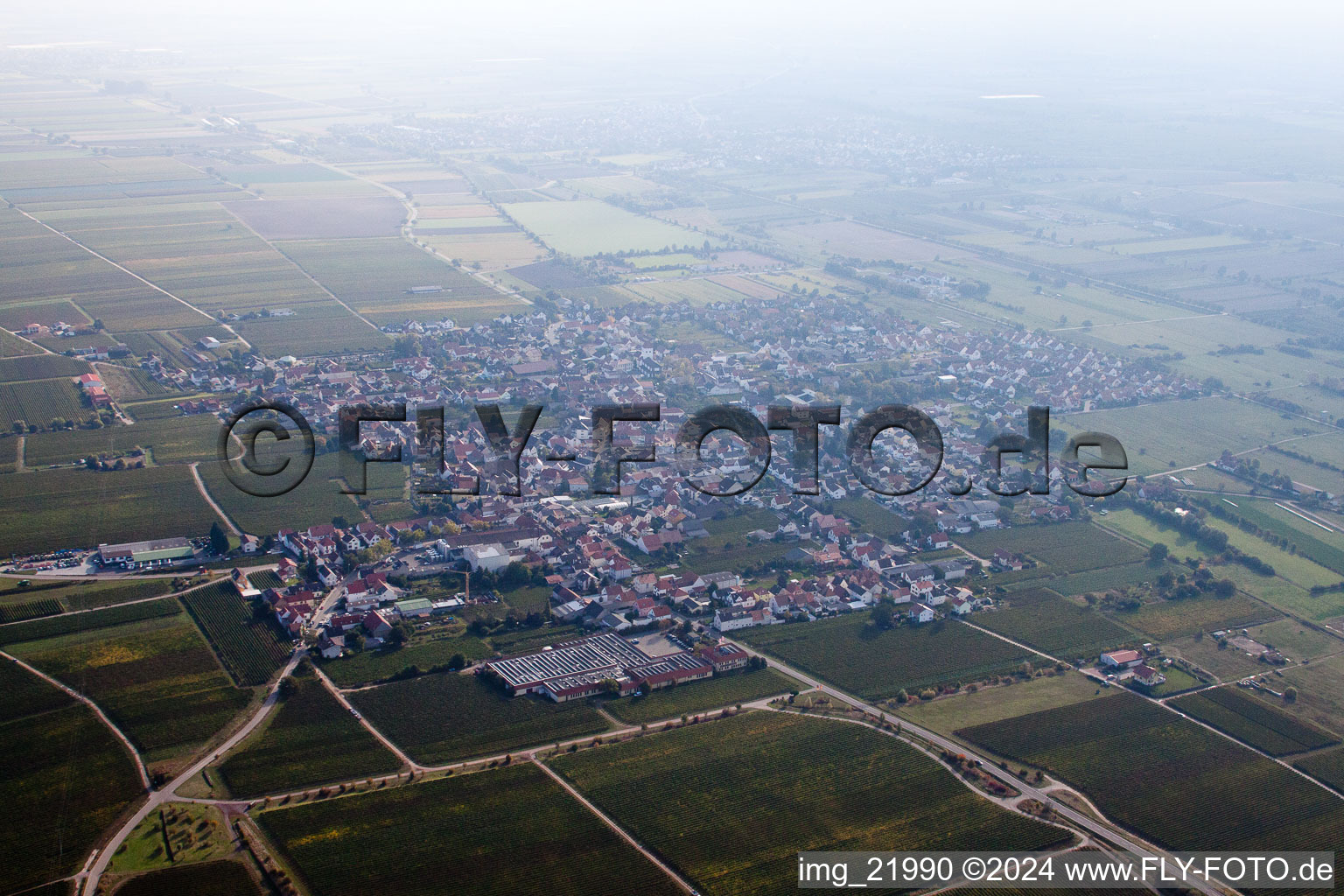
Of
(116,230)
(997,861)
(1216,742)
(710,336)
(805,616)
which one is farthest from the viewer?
(116,230)

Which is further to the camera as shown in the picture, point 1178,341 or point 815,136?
point 815,136

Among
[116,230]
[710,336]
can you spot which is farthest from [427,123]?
[710,336]

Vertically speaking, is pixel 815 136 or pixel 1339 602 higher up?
pixel 815 136

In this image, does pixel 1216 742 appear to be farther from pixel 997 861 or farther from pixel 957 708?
pixel 997 861

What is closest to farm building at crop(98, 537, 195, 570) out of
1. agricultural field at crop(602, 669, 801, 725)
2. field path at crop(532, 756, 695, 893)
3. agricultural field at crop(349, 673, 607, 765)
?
agricultural field at crop(349, 673, 607, 765)

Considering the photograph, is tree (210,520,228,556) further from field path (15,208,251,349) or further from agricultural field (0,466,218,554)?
field path (15,208,251,349)

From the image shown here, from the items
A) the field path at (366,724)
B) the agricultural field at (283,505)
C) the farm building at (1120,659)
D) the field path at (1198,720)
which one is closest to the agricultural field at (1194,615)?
the farm building at (1120,659)
